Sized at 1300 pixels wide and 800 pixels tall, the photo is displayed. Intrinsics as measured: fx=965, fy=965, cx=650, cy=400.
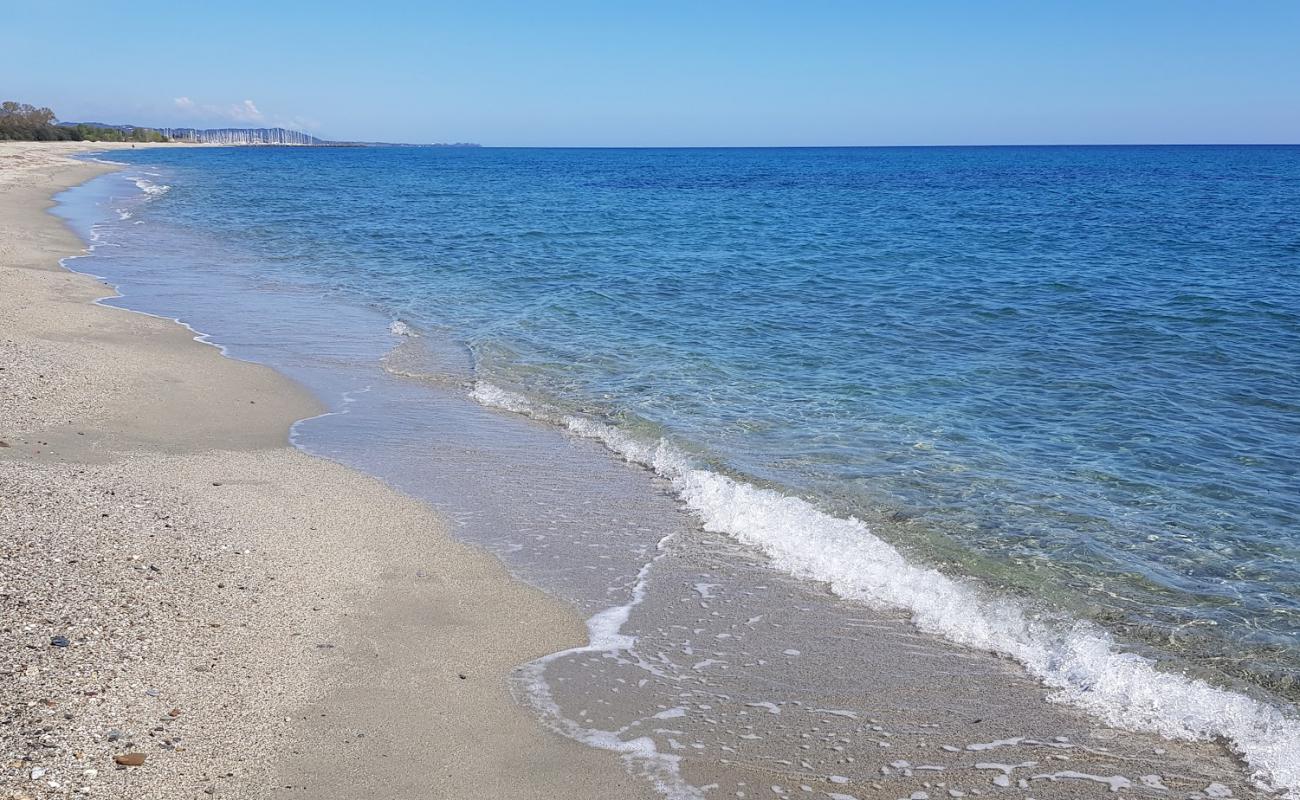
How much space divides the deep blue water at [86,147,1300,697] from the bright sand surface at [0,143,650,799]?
334 cm

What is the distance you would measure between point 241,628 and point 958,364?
1046 cm

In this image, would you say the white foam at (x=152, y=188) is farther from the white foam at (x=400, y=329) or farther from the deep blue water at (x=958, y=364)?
the white foam at (x=400, y=329)

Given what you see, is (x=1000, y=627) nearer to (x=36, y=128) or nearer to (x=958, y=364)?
(x=958, y=364)

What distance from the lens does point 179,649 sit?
16.4 ft

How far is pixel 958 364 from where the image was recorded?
13336mm

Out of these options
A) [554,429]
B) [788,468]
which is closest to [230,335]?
[554,429]

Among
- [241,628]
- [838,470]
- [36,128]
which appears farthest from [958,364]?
[36,128]

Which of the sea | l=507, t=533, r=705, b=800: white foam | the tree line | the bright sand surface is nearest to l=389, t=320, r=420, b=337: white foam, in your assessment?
the sea

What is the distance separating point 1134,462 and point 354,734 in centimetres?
753

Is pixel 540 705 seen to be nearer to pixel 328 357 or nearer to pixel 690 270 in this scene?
pixel 328 357

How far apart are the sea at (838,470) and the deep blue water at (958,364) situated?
0.18 feet

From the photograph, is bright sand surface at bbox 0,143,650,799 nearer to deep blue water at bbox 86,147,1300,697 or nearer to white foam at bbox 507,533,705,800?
white foam at bbox 507,533,705,800

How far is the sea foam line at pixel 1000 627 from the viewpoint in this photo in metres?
4.85

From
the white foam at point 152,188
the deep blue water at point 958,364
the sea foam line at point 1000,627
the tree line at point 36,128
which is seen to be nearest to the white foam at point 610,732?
the sea foam line at point 1000,627
